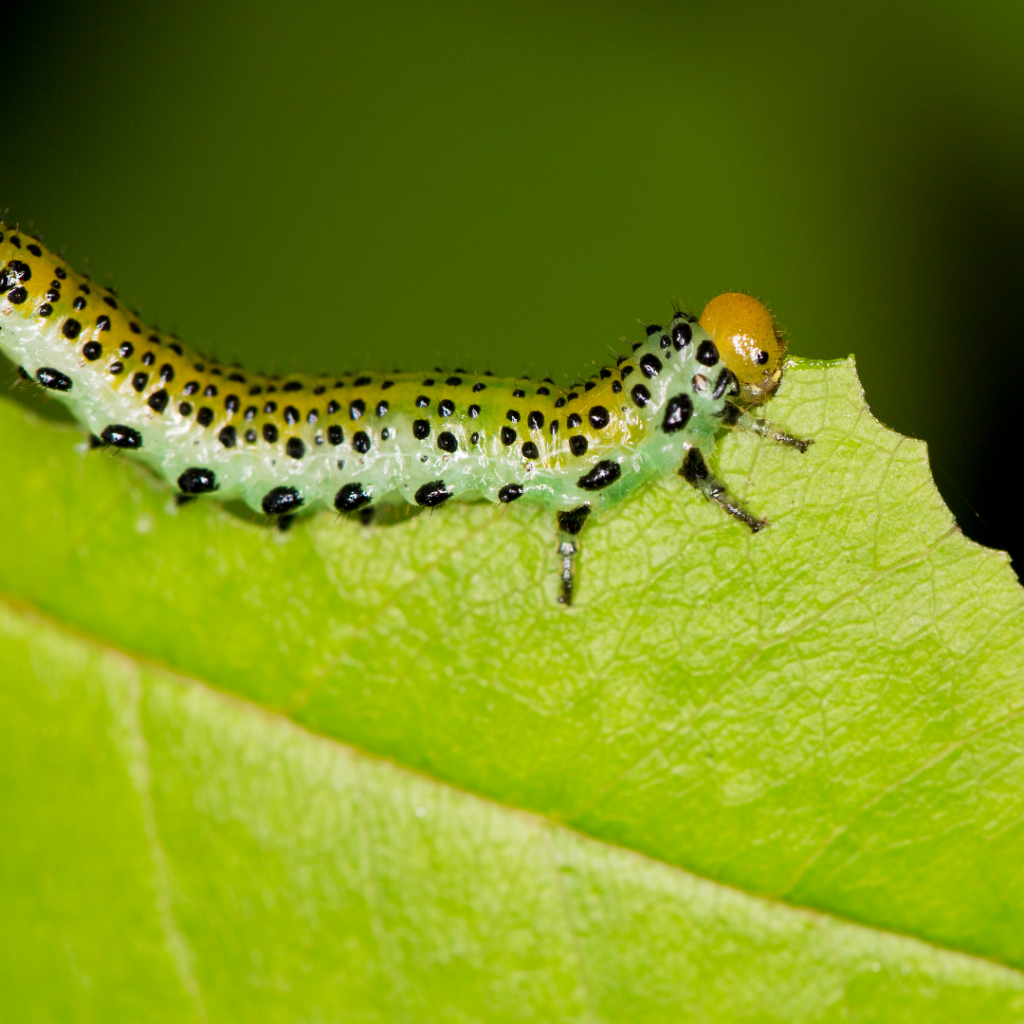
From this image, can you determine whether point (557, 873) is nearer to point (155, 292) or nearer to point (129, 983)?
point (129, 983)

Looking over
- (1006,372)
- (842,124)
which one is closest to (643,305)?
(842,124)

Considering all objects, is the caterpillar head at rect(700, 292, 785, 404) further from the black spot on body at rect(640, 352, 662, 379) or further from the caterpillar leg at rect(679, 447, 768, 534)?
→ the caterpillar leg at rect(679, 447, 768, 534)

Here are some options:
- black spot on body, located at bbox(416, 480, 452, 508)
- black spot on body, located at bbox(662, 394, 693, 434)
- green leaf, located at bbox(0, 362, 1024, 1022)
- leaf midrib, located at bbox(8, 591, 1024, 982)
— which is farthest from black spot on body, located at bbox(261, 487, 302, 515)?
black spot on body, located at bbox(662, 394, 693, 434)

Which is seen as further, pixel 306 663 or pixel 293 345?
pixel 293 345

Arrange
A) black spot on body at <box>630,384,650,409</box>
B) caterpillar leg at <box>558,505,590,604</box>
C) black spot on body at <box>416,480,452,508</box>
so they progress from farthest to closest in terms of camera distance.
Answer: black spot on body at <box>630,384,650,409</box> → black spot on body at <box>416,480,452,508</box> → caterpillar leg at <box>558,505,590,604</box>

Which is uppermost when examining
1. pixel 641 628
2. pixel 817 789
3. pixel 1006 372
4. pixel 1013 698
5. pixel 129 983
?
pixel 1006 372
